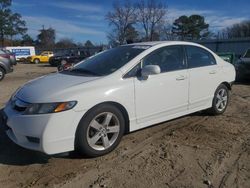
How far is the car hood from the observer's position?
393 centimetres

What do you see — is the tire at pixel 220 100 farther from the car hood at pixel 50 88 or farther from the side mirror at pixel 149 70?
the car hood at pixel 50 88

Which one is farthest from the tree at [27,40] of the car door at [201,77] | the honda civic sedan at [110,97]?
the honda civic sedan at [110,97]

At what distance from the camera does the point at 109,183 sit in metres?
3.55

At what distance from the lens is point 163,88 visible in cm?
488

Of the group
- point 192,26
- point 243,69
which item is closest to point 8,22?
point 192,26

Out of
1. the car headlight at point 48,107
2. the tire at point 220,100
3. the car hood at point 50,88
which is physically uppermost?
the car hood at point 50,88

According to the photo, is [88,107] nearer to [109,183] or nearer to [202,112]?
[109,183]

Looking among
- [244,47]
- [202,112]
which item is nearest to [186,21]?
[244,47]

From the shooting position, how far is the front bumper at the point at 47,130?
3.77 m

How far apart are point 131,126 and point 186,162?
0.97m

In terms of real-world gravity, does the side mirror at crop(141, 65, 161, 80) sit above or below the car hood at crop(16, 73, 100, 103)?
above

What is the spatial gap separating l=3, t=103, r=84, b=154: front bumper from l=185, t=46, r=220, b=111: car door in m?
2.36

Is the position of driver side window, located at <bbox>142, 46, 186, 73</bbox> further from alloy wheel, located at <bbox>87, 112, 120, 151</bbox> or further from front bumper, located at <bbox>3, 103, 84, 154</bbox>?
front bumper, located at <bbox>3, 103, 84, 154</bbox>

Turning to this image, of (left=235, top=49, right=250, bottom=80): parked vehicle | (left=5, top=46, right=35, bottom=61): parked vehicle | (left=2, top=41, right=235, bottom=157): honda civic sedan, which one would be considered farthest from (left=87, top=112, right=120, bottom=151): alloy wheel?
(left=5, top=46, right=35, bottom=61): parked vehicle
